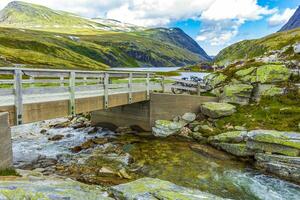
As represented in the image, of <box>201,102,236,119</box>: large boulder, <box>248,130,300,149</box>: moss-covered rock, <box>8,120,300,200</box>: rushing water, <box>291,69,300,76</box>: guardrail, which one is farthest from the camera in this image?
<box>291,69,300,76</box>: guardrail

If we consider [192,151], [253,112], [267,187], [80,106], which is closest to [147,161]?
[192,151]

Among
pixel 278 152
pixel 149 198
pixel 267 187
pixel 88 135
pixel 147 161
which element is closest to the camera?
pixel 149 198

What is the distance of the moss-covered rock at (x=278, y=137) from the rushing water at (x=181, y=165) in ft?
6.76

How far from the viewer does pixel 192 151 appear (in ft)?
61.1

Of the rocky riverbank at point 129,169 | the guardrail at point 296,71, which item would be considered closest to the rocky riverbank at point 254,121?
the guardrail at point 296,71

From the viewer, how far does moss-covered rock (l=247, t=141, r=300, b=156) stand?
590 inches

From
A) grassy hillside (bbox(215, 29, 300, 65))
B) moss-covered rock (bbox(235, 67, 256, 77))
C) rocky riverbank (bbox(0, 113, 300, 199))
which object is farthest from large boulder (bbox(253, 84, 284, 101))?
rocky riverbank (bbox(0, 113, 300, 199))

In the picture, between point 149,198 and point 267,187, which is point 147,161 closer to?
point 267,187

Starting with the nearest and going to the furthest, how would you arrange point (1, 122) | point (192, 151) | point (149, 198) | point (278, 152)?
point (149, 198)
point (1, 122)
point (278, 152)
point (192, 151)

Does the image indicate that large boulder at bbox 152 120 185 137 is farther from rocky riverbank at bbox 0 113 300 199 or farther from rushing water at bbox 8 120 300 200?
rushing water at bbox 8 120 300 200

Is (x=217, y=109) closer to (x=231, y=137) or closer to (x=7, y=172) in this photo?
(x=231, y=137)

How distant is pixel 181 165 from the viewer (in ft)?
52.4

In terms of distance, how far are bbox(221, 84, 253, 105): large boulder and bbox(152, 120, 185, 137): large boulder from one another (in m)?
5.34

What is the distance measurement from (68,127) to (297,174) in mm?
21528
